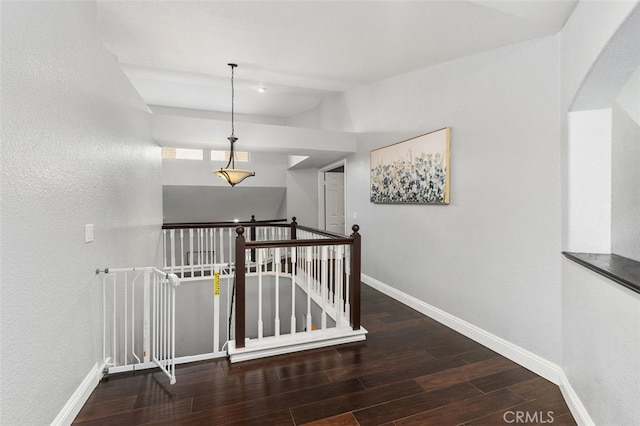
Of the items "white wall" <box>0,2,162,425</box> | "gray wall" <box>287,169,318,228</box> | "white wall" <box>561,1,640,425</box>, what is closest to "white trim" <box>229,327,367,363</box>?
"white wall" <box>0,2,162,425</box>

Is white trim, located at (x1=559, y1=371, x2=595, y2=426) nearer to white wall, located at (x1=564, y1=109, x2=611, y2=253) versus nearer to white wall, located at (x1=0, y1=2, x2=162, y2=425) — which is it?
white wall, located at (x1=564, y1=109, x2=611, y2=253)

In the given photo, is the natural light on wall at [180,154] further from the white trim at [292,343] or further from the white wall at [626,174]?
the white wall at [626,174]

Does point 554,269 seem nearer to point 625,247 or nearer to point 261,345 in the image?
point 625,247

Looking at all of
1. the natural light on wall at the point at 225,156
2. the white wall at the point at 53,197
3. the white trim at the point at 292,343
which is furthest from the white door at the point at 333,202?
the white wall at the point at 53,197

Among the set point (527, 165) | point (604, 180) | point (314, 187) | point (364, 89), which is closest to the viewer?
point (604, 180)

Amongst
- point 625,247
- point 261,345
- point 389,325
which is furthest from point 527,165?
point 261,345

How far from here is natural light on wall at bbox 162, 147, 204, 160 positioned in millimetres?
6261

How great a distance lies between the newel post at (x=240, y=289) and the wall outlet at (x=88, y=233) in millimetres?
1018

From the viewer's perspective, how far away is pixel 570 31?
6.52 feet

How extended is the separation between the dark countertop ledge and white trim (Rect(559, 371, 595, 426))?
0.87 meters

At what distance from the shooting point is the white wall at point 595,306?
1407mm

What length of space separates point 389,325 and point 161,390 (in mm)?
2168

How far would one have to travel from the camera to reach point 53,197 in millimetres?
1654

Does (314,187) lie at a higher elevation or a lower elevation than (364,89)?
lower
